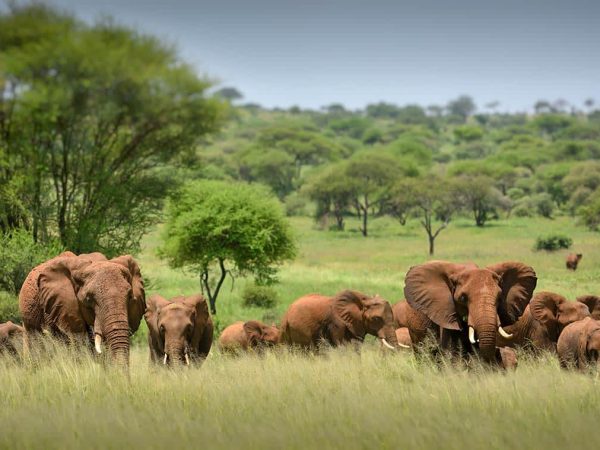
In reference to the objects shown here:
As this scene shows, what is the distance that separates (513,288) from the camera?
36.2 ft

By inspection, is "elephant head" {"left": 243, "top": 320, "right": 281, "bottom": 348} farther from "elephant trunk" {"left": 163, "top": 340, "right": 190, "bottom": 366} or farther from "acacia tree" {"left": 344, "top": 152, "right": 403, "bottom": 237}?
"acacia tree" {"left": 344, "top": 152, "right": 403, "bottom": 237}

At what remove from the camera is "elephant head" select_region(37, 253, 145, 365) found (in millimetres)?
9758

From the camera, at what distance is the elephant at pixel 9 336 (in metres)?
14.3

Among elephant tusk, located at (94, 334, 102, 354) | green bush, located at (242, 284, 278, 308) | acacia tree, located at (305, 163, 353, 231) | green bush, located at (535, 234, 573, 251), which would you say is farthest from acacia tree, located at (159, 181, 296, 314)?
acacia tree, located at (305, 163, 353, 231)

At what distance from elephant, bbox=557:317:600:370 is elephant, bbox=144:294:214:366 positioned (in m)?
4.97

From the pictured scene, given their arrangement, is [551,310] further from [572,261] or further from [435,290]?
[572,261]

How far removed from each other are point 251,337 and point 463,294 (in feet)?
26.9

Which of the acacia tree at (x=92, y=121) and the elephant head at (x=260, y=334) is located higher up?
the acacia tree at (x=92, y=121)

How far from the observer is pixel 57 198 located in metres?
21.3

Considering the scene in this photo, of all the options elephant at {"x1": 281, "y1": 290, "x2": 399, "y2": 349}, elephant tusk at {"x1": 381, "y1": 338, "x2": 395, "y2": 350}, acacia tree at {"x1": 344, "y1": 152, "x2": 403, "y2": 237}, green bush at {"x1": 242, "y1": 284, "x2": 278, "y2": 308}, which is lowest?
green bush at {"x1": 242, "y1": 284, "x2": 278, "y2": 308}

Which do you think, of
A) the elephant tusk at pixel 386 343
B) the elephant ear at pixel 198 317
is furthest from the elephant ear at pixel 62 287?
the elephant tusk at pixel 386 343

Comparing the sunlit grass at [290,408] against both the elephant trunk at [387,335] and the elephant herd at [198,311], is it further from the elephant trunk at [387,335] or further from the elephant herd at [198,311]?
the elephant trunk at [387,335]

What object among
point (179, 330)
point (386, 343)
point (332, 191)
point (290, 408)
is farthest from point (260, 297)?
point (332, 191)

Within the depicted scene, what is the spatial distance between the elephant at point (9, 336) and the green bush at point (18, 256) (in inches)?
175
